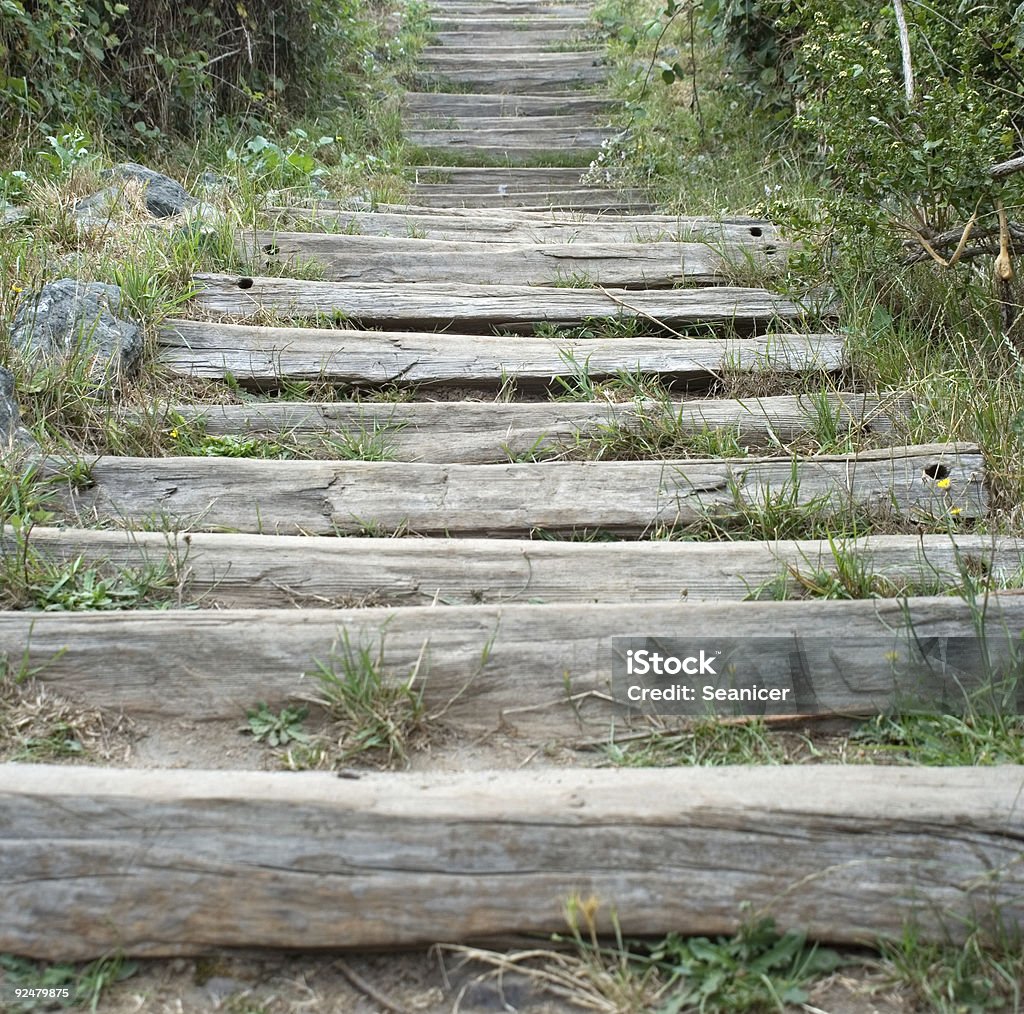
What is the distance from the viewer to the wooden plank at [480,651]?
1862mm

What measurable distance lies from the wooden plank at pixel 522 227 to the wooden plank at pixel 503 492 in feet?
5.99

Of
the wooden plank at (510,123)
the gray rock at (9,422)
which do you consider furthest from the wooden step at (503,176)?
the gray rock at (9,422)

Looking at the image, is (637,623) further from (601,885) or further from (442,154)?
(442,154)

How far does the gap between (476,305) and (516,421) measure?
2.80 ft

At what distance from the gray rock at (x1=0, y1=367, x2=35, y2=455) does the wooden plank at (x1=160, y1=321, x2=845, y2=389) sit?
1.77ft

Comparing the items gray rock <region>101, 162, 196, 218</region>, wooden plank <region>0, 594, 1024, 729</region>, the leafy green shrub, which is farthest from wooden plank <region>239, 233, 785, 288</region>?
wooden plank <region>0, 594, 1024, 729</region>

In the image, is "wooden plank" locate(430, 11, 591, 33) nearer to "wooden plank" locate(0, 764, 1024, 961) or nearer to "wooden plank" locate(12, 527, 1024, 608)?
"wooden plank" locate(12, 527, 1024, 608)

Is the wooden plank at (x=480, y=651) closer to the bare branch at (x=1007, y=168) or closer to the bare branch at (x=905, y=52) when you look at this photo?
the bare branch at (x=1007, y=168)

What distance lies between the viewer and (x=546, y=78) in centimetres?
795

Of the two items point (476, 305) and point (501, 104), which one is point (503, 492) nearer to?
point (476, 305)

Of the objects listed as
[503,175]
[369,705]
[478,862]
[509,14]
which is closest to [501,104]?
[503,175]

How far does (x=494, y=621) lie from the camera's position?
6.39 ft

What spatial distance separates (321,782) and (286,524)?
926 millimetres

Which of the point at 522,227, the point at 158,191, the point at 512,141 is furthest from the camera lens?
the point at 512,141
